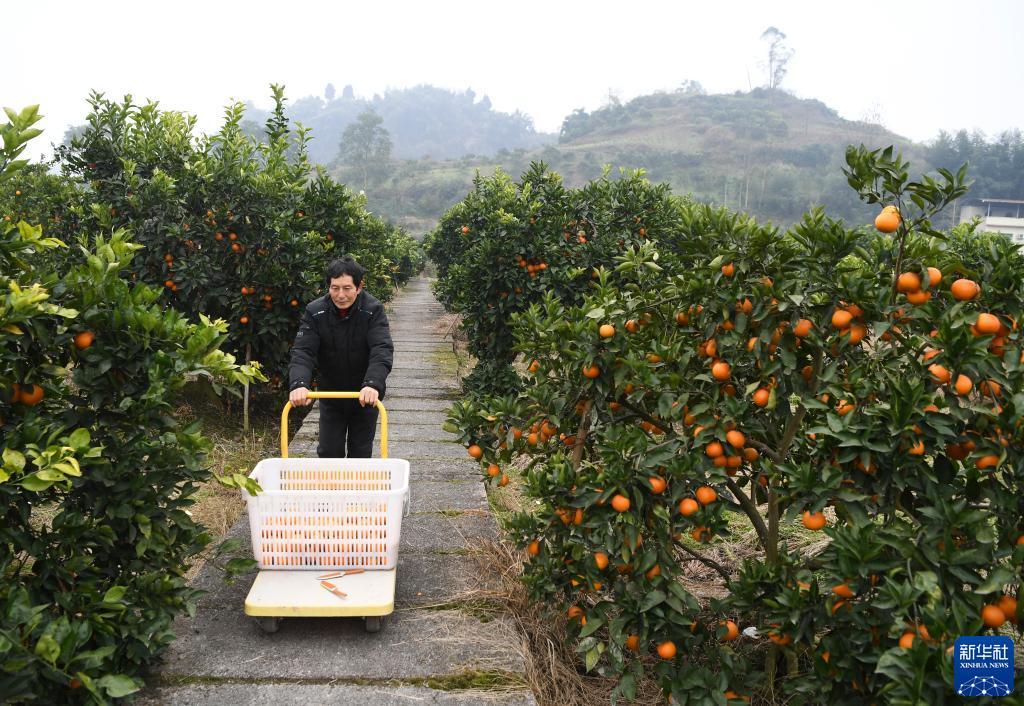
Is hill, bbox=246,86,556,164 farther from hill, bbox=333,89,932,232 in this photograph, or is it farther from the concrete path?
the concrete path

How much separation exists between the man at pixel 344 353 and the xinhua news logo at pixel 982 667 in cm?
244

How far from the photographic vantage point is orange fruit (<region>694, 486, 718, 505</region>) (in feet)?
7.45

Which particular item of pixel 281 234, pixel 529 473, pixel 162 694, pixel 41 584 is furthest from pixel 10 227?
pixel 281 234

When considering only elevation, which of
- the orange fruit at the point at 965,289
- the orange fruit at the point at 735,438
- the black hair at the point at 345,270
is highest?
the orange fruit at the point at 965,289

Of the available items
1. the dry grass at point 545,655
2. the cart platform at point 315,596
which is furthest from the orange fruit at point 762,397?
the cart platform at point 315,596

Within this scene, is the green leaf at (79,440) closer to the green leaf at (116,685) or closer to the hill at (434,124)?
the green leaf at (116,685)

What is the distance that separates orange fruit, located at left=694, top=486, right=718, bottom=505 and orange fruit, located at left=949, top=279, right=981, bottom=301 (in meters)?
0.87

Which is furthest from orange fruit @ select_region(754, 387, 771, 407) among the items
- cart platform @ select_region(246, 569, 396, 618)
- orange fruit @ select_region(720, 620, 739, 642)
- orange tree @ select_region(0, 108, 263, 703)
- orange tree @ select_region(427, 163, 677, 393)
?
orange tree @ select_region(427, 163, 677, 393)

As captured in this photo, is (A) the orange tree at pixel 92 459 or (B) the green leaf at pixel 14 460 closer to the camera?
(B) the green leaf at pixel 14 460

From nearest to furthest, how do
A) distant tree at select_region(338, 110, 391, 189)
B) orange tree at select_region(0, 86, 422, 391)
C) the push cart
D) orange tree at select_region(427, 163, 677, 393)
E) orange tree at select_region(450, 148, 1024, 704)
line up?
orange tree at select_region(450, 148, 1024, 704) < the push cart < orange tree at select_region(0, 86, 422, 391) < orange tree at select_region(427, 163, 677, 393) < distant tree at select_region(338, 110, 391, 189)

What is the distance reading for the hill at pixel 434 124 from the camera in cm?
13488

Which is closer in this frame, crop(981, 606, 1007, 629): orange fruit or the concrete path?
crop(981, 606, 1007, 629): orange fruit

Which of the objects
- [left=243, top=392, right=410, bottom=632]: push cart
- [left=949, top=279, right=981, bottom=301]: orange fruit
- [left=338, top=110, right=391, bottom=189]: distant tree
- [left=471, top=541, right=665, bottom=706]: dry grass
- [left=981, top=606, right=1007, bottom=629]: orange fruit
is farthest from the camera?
[left=338, top=110, right=391, bottom=189]: distant tree

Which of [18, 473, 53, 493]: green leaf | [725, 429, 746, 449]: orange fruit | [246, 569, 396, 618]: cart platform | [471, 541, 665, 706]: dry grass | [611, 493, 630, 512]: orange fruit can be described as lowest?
[471, 541, 665, 706]: dry grass
